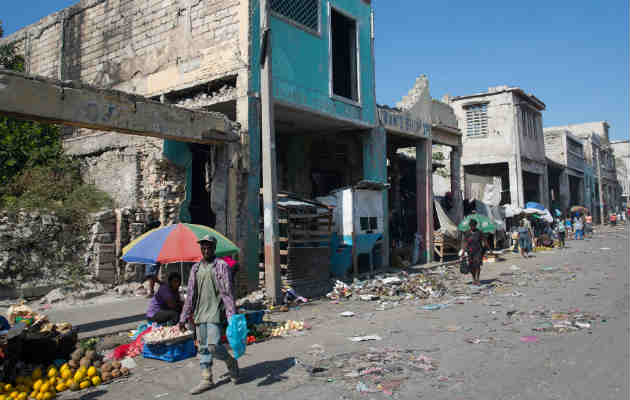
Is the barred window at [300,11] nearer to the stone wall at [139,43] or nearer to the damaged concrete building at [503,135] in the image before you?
the stone wall at [139,43]

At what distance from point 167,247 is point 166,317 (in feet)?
3.04

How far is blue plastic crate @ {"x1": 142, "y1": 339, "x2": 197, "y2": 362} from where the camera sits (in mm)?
5750

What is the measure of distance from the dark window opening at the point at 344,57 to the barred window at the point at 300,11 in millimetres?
1598

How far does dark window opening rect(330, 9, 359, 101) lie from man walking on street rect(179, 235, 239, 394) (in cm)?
1074

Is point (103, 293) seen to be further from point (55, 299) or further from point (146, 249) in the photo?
point (146, 249)

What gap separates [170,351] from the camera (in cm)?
575

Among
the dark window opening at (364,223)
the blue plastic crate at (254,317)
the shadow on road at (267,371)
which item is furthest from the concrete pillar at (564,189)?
the shadow on road at (267,371)

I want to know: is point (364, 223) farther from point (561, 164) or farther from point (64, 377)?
point (561, 164)

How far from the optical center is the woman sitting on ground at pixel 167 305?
6086 mm

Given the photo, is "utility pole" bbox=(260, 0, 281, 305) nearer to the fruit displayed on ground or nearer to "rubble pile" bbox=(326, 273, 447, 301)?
"rubble pile" bbox=(326, 273, 447, 301)

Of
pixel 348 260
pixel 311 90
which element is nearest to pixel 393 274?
pixel 348 260

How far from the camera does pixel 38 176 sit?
12.2 meters

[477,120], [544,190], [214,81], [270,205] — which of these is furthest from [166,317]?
[544,190]

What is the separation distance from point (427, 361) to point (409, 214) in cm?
1790
